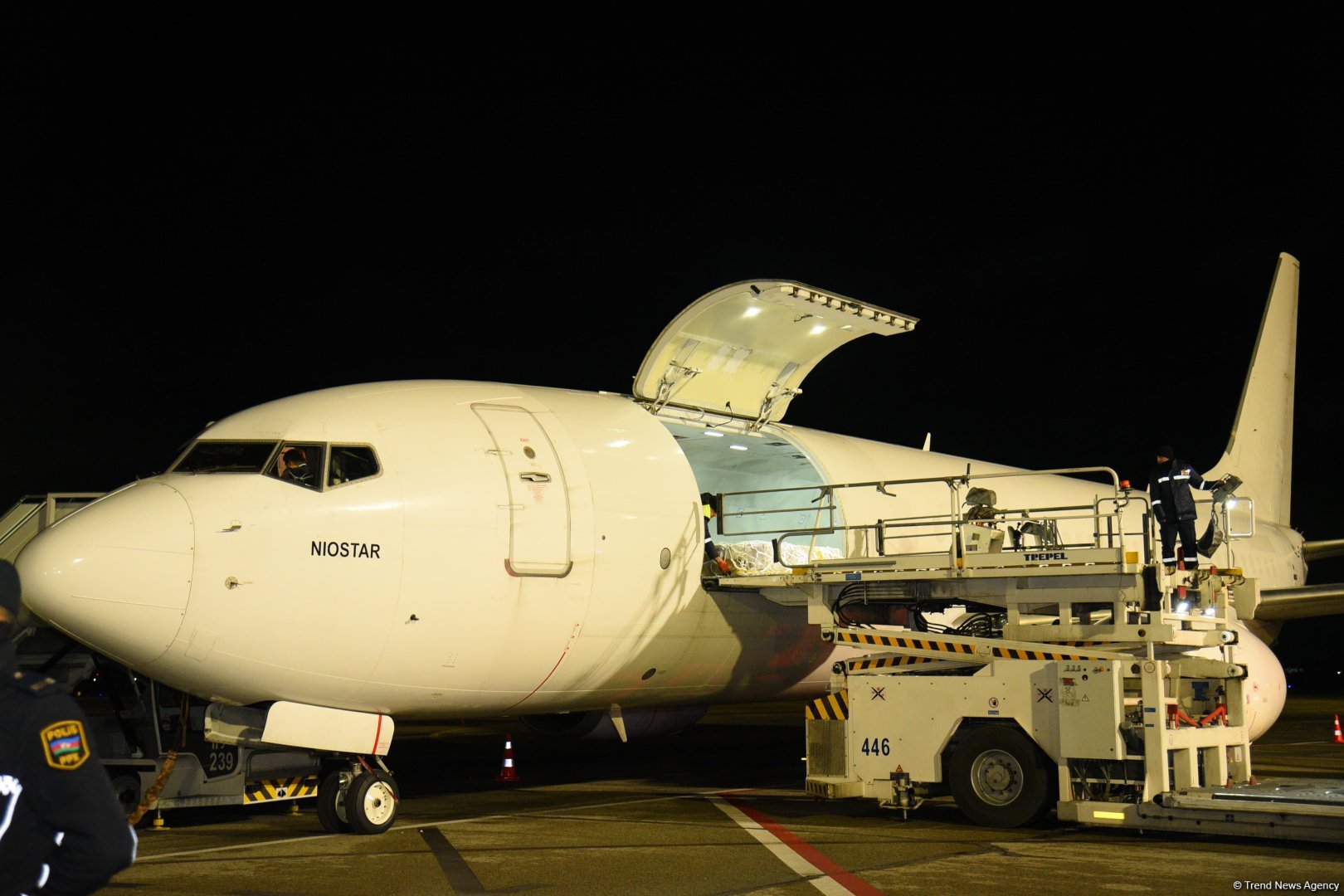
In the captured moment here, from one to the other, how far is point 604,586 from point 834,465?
13.3 ft

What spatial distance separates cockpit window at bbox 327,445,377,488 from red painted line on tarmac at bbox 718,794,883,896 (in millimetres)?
4507

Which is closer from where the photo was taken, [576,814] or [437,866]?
[437,866]

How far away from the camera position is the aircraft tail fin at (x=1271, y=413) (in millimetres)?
23516

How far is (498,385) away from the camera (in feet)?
40.5

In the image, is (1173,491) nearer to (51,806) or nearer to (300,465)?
(300,465)

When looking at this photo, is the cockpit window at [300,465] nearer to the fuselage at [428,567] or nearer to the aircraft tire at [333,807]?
the fuselage at [428,567]

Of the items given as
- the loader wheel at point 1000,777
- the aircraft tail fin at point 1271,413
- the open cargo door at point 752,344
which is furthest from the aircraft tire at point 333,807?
the aircraft tail fin at point 1271,413

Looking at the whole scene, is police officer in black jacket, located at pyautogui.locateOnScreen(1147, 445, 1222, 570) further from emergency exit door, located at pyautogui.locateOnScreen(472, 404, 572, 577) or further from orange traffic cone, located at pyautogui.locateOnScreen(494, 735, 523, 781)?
orange traffic cone, located at pyautogui.locateOnScreen(494, 735, 523, 781)

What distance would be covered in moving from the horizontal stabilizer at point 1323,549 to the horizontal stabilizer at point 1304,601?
3.83 metres

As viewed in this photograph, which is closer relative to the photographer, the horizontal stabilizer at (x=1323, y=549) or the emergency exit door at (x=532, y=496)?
the emergency exit door at (x=532, y=496)

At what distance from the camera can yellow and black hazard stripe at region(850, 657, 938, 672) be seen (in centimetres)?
1191

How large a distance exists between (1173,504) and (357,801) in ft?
25.3

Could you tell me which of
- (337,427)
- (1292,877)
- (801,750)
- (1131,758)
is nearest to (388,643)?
(337,427)

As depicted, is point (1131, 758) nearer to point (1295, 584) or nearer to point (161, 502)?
point (161, 502)
